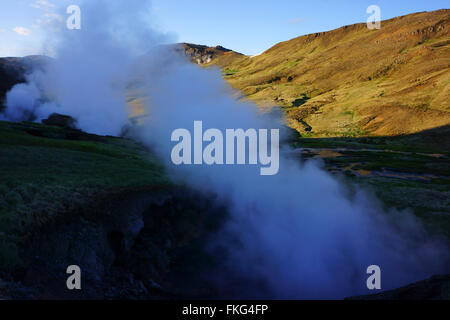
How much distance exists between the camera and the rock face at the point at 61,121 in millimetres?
53019

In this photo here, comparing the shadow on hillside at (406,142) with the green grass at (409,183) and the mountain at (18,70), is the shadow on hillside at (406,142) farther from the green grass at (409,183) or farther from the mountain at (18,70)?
the mountain at (18,70)

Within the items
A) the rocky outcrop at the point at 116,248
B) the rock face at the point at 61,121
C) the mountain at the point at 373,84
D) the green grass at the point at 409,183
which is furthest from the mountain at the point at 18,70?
the mountain at the point at 373,84

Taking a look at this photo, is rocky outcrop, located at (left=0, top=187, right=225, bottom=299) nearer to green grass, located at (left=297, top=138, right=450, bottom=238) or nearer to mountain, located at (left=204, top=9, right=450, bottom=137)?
green grass, located at (left=297, top=138, right=450, bottom=238)

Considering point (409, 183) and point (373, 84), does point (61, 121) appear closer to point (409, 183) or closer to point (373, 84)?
point (409, 183)

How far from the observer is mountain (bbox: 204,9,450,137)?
3740 inches

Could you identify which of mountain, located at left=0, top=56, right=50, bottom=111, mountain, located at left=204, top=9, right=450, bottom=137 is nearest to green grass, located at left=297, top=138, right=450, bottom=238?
mountain, located at left=204, top=9, right=450, bottom=137

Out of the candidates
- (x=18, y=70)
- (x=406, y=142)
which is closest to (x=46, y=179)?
(x=18, y=70)

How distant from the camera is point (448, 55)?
120125 mm

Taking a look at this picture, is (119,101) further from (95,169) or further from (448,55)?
(448,55)

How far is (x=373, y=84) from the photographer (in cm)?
12762

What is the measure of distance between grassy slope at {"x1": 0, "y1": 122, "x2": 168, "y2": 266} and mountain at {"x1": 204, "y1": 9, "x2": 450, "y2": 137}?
83586 mm

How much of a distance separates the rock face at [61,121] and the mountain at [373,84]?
71.7m
